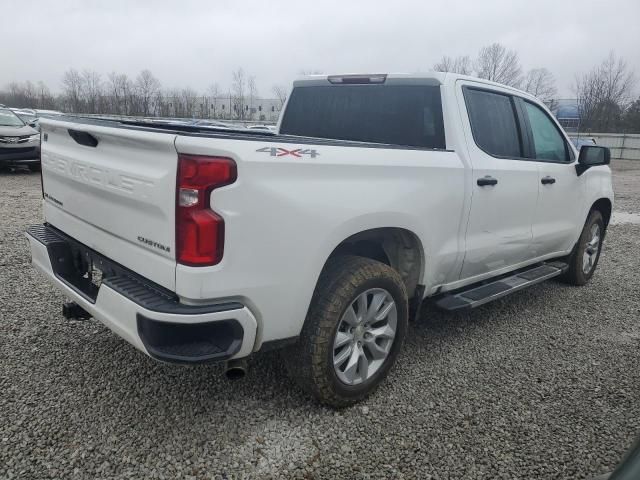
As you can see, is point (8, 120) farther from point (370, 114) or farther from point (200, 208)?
point (200, 208)

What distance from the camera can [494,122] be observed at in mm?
3783

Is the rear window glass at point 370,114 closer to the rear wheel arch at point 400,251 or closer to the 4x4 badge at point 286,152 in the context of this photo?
the rear wheel arch at point 400,251

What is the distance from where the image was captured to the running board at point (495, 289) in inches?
135

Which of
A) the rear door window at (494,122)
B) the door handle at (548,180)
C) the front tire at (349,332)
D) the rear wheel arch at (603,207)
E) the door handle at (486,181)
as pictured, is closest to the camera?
the front tire at (349,332)

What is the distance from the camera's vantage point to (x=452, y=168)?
125 inches

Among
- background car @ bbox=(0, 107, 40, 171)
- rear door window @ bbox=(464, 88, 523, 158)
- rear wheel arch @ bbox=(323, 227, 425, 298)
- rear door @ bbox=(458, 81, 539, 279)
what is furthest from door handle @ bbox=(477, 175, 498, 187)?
background car @ bbox=(0, 107, 40, 171)

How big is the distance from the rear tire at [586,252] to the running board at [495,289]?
551 mm

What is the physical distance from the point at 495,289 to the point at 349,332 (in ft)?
5.04

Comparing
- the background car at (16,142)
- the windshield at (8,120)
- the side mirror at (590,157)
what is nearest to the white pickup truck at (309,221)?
the side mirror at (590,157)

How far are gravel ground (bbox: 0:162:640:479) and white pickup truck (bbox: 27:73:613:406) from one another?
328 mm

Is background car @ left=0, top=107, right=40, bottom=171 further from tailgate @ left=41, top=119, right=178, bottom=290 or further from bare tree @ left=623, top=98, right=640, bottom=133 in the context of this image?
bare tree @ left=623, top=98, right=640, bottom=133

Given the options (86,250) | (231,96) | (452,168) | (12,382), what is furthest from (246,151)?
(231,96)

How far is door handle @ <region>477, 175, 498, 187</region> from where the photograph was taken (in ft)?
11.1

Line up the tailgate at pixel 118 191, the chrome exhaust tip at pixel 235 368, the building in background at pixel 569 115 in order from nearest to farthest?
1. the tailgate at pixel 118 191
2. the chrome exhaust tip at pixel 235 368
3. the building in background at pixel 569 115
